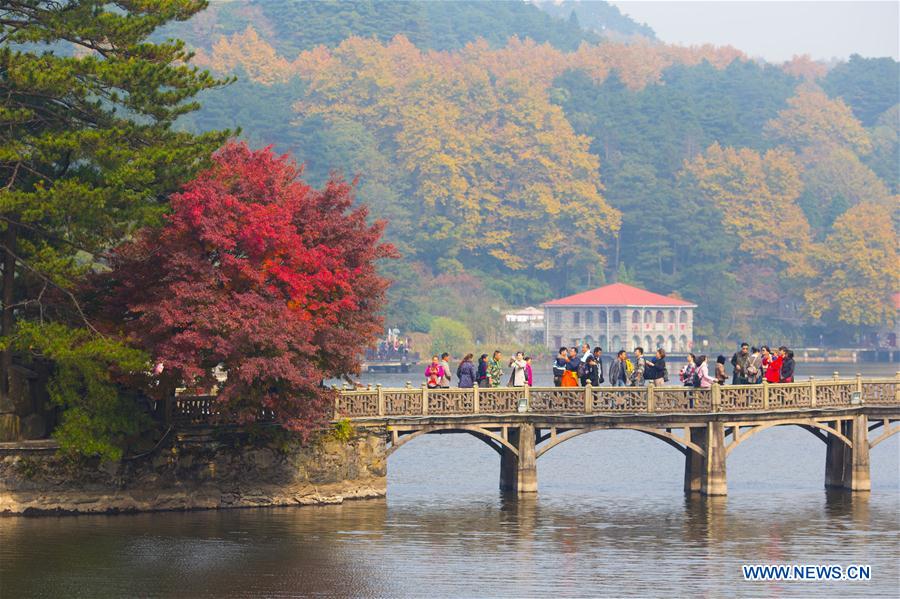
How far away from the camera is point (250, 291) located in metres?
44.2

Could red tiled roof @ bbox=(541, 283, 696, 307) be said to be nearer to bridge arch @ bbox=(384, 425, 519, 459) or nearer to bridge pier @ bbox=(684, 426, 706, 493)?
bridge pier @ bbox=(684, 426, 706, 493)

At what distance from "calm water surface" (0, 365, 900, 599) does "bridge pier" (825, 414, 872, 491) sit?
54cm

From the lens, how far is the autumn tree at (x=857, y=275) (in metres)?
183

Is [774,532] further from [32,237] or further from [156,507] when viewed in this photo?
[32,237]

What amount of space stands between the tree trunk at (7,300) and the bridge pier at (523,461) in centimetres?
1294

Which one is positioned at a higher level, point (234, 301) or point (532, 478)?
point (234, 301)

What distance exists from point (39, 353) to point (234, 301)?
4.89 metres

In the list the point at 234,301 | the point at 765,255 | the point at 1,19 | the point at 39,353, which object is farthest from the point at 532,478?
the point at 765,255

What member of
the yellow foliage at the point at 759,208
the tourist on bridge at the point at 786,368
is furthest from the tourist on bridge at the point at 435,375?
the yellow foliage at the point at 759,208

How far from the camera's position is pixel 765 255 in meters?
190

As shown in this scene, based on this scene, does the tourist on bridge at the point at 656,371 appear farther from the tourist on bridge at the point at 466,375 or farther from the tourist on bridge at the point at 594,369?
the tourist on bridge at the point at 466,375

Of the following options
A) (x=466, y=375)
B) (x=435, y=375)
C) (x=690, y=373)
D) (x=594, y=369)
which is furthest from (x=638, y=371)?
(x=435, y=375)

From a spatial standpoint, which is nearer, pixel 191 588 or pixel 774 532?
pixel 191 588

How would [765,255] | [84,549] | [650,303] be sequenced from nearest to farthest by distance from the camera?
1. [84,549]
2. [650,303]
3. [765,255]
